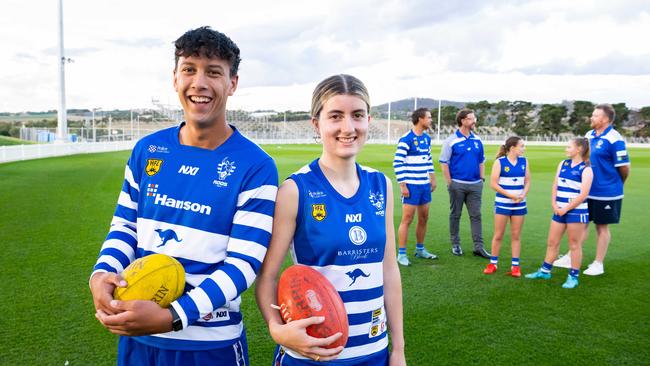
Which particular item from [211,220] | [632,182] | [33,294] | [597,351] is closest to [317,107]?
[211,220]

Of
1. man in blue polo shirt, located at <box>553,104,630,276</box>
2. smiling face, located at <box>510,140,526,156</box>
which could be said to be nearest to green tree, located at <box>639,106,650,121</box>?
man in blue polo shirt, located at <box>553,104,630,276</box>

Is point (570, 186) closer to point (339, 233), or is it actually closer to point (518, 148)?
point (518, 148)

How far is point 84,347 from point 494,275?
4803 millimetres

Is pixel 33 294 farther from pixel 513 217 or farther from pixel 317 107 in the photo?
pixel 513 217

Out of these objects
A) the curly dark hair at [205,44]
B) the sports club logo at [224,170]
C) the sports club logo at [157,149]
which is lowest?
the sports club logo at [224,170]

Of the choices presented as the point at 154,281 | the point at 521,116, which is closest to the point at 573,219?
the point at 154,281

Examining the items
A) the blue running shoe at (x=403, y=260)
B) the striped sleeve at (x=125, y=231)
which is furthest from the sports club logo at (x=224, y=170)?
the blue running shoe at (x=403, y=260)

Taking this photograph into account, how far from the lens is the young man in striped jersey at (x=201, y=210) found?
6.72ft

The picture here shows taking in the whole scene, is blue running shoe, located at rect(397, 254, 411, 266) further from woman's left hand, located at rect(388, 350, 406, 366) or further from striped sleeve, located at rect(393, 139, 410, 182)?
woman's left hand, located at rect(388, 350, 406, 366)

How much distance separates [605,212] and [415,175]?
254cm

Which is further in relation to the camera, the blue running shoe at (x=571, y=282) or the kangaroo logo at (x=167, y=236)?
the blue running shoe at (x=571, y=282)

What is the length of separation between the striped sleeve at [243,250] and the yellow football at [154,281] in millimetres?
71

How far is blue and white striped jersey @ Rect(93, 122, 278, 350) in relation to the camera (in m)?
2.01

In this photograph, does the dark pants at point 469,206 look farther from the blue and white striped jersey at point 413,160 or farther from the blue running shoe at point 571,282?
the blue running shoe at point 571,282
